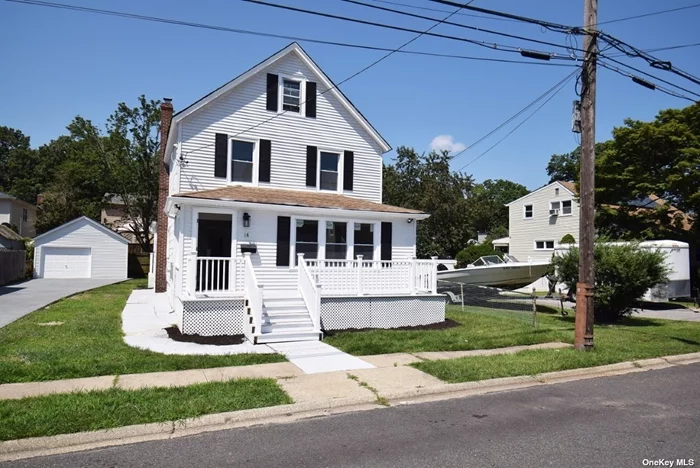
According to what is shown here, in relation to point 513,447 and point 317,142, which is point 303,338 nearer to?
point 513,447

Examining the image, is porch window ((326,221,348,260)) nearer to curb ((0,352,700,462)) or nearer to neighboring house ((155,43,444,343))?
neighboring house ((155,43,444,343))

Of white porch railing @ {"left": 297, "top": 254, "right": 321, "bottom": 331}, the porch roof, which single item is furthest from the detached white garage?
white porch railing @ {"left": 297, "top": 254, "right": 321, "bottom": 331}

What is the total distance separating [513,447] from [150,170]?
37.3 m

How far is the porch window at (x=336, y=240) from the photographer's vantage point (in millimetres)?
15117

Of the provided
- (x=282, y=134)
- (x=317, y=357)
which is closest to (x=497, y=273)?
(x=282, y=134)

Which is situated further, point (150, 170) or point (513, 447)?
point (150, 170)

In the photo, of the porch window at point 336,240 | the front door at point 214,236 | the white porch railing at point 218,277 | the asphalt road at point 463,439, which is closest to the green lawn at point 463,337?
the white porch railing at point 218,277

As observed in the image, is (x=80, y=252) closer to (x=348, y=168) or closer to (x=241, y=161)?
(x=241, y=161)

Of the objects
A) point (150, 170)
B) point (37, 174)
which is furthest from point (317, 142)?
point (37, 174)

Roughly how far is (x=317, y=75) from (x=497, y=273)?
1234cm

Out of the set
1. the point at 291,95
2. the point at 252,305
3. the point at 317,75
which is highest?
the point at 317,75

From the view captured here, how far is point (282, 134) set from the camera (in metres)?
16.8

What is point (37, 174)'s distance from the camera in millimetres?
69438

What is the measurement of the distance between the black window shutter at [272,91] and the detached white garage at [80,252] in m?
22.0
